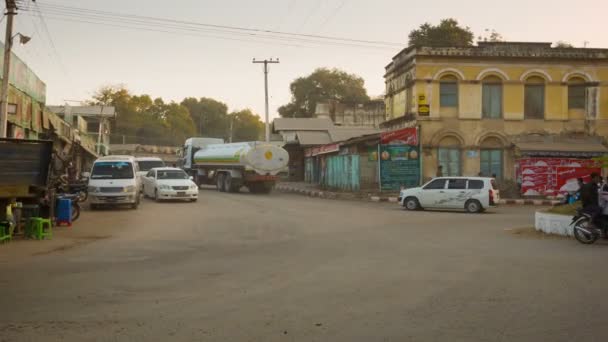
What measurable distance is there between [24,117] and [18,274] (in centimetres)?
1826

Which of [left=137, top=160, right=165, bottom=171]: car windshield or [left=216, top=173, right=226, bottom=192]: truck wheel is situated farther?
[left=216, top=173, right=226, bottom=192]: truck wheel

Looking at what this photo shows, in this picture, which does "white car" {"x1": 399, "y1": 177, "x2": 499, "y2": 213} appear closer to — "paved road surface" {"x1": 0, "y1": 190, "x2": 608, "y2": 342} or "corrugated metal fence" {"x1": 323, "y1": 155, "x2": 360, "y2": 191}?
"paved road surface" {"x1": 0, "y1": 190, "x2": 608, "y2": 342}

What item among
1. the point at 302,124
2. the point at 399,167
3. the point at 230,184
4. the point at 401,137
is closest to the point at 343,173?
the point at 399,167

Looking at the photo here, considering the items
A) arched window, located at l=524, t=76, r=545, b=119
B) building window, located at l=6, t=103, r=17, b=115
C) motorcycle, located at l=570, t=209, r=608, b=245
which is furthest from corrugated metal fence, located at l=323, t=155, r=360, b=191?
motorcycle, located at l=570, t=209, r=608, b=245

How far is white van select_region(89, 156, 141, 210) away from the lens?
22.2 meters

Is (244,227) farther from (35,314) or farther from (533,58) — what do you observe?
(533,58)

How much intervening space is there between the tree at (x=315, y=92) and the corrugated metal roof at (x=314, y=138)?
3073 cm

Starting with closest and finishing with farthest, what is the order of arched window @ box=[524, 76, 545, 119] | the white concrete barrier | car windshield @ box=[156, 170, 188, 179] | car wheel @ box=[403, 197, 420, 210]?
the white concrete barrier
car wheel @ box=[403, 197, 420, 210]
car windshield @ box=[156, 170, 188, 179]
arched window @ box=[524, 76, 545, 119]

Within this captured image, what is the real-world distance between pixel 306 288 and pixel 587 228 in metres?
8.43

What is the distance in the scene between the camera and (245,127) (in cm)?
11625

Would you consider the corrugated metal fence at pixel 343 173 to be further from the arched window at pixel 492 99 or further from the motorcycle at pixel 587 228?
the motorcycle at pixel 587 228

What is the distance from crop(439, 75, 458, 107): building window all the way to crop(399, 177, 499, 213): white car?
33.4 feet

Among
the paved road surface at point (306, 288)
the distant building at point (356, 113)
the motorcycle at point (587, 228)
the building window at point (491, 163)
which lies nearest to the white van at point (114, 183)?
the paved road surface at point (306, 288)

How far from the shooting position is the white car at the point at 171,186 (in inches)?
1037
